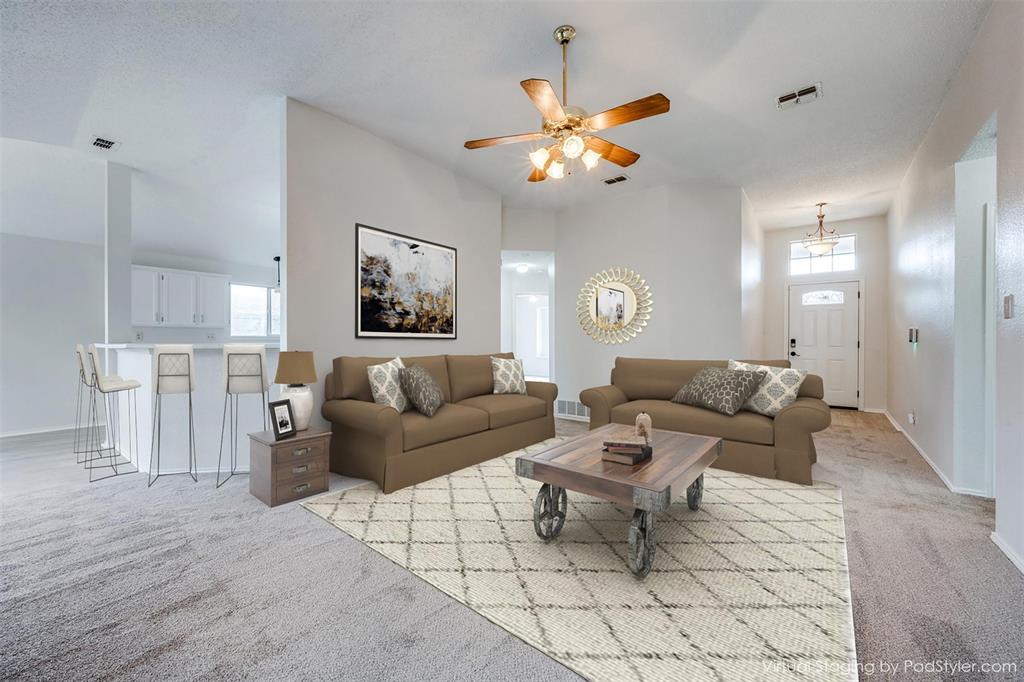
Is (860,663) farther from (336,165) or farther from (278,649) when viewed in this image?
(336,165)

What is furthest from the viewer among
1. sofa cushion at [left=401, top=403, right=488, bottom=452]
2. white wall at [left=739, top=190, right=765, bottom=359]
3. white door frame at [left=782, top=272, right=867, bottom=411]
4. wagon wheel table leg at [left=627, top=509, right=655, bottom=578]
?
white door frame at [left=782, top=272, right=867, bottom=411]

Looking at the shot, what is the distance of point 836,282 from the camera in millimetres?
7055

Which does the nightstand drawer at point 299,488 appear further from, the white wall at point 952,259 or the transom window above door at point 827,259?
the transom window above door at point 827,259

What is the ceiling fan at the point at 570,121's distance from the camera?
2404mm

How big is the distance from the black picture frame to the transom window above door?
776 cm

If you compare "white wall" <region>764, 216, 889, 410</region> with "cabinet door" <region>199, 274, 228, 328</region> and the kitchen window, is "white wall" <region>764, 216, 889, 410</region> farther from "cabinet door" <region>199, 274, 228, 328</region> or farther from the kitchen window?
"cabinet door" <region>199, 274, 228, 328</region>

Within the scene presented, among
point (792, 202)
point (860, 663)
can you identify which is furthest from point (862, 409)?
point (860, 663)

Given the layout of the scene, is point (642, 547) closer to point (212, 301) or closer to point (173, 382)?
point (173, 382)

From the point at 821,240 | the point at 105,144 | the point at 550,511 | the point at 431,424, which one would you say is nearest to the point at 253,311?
the point at 105,144

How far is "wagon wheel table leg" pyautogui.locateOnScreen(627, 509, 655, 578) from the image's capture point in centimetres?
198

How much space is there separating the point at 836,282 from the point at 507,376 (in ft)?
19.5

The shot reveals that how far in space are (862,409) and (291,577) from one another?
26.4 ft

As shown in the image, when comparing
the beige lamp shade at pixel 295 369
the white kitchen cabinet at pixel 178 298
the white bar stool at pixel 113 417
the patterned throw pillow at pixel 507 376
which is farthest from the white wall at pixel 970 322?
the white kitchen cabinet at pixel 178 298

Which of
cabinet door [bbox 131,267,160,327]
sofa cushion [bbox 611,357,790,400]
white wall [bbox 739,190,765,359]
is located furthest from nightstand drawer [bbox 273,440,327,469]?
cabinet door [bbox 131,267,160,327]
